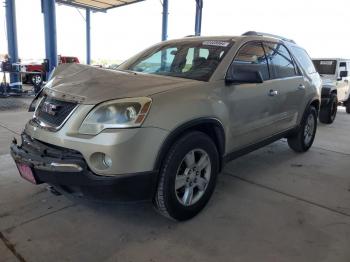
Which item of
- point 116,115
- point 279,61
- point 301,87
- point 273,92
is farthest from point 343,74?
point 116,115

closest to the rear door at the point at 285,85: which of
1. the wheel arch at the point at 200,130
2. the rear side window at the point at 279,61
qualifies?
the rear side window at the point at 279,61

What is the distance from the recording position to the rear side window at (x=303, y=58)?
15.3 ft

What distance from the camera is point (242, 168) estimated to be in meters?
4.29

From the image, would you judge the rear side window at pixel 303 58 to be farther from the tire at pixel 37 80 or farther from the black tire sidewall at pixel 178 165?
the tire at pixel 37 80

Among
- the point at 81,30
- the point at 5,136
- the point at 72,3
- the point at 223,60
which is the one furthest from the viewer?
the point at 81,30

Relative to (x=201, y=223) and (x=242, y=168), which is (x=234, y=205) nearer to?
(x=201, y=223)

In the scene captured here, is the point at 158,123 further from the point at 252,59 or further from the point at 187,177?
the point at 252,59

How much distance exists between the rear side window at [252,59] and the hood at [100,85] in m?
0.64

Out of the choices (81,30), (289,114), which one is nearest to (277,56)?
(289,114)

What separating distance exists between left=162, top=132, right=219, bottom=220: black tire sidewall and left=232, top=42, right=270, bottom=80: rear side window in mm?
830

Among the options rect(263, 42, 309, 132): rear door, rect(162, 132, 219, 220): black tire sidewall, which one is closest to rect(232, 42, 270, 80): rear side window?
rect(263, 42, 309, 132): rear door

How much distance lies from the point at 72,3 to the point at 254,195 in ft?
58.8

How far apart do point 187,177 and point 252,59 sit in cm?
159

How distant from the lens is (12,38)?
11.7 metres
